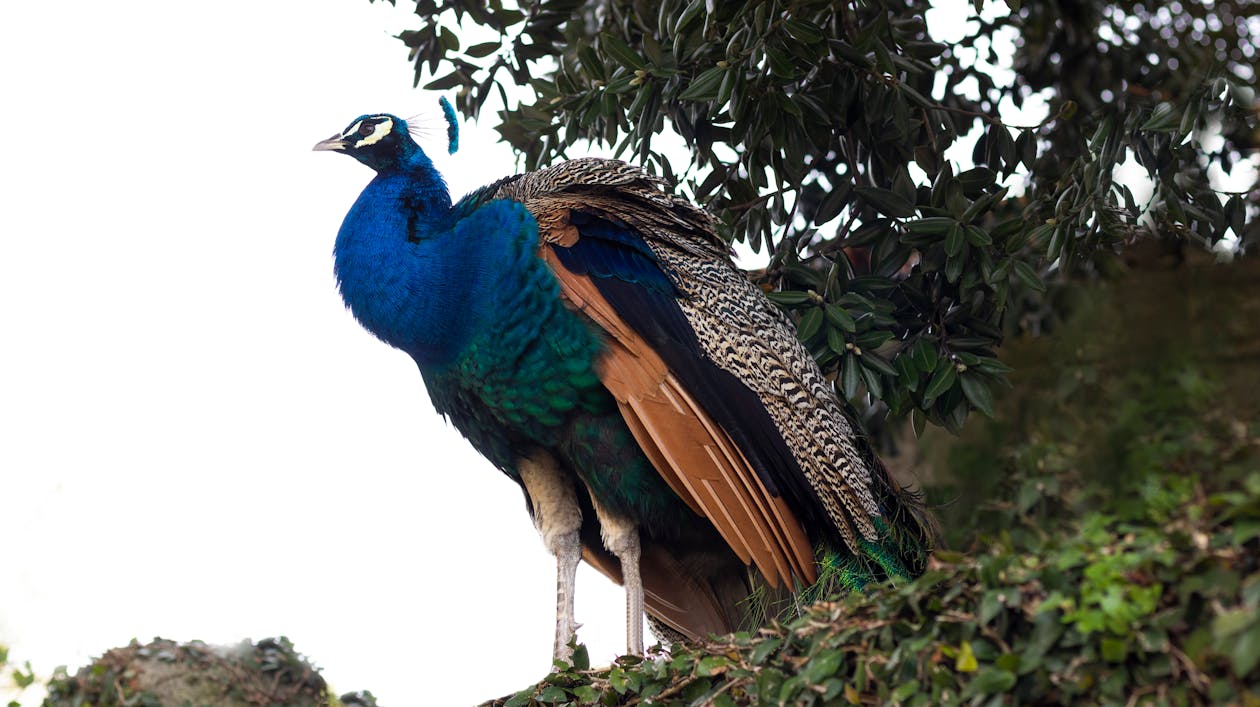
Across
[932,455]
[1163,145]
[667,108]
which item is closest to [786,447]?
[932,455]

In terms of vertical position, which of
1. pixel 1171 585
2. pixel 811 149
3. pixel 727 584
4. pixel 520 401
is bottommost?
pixel 1171 585

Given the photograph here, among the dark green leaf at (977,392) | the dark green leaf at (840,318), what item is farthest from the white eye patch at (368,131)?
the dark green leaf at (977,392)

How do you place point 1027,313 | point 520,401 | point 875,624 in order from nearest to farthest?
point 875,624 < point 520,401 < point 1027,313

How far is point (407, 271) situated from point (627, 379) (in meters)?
0.74

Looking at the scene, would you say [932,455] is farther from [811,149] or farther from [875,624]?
[811,149]

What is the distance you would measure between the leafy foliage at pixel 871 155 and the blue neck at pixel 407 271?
0.68 metres

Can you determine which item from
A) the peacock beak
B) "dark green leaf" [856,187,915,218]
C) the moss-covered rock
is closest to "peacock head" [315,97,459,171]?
the peacock beak

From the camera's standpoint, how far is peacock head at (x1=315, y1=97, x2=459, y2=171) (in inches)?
167

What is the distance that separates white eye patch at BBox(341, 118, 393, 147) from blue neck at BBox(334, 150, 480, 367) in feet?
0.94

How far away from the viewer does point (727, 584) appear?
417 cm

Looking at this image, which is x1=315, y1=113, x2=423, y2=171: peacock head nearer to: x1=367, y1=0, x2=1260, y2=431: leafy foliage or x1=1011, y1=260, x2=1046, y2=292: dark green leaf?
x1=367, y1=0, x2=1260, y2=431: leafy foliage

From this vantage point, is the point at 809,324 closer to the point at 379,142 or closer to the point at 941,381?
the point at 941,381

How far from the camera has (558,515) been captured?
4043mm

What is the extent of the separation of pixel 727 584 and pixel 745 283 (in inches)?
38.8
